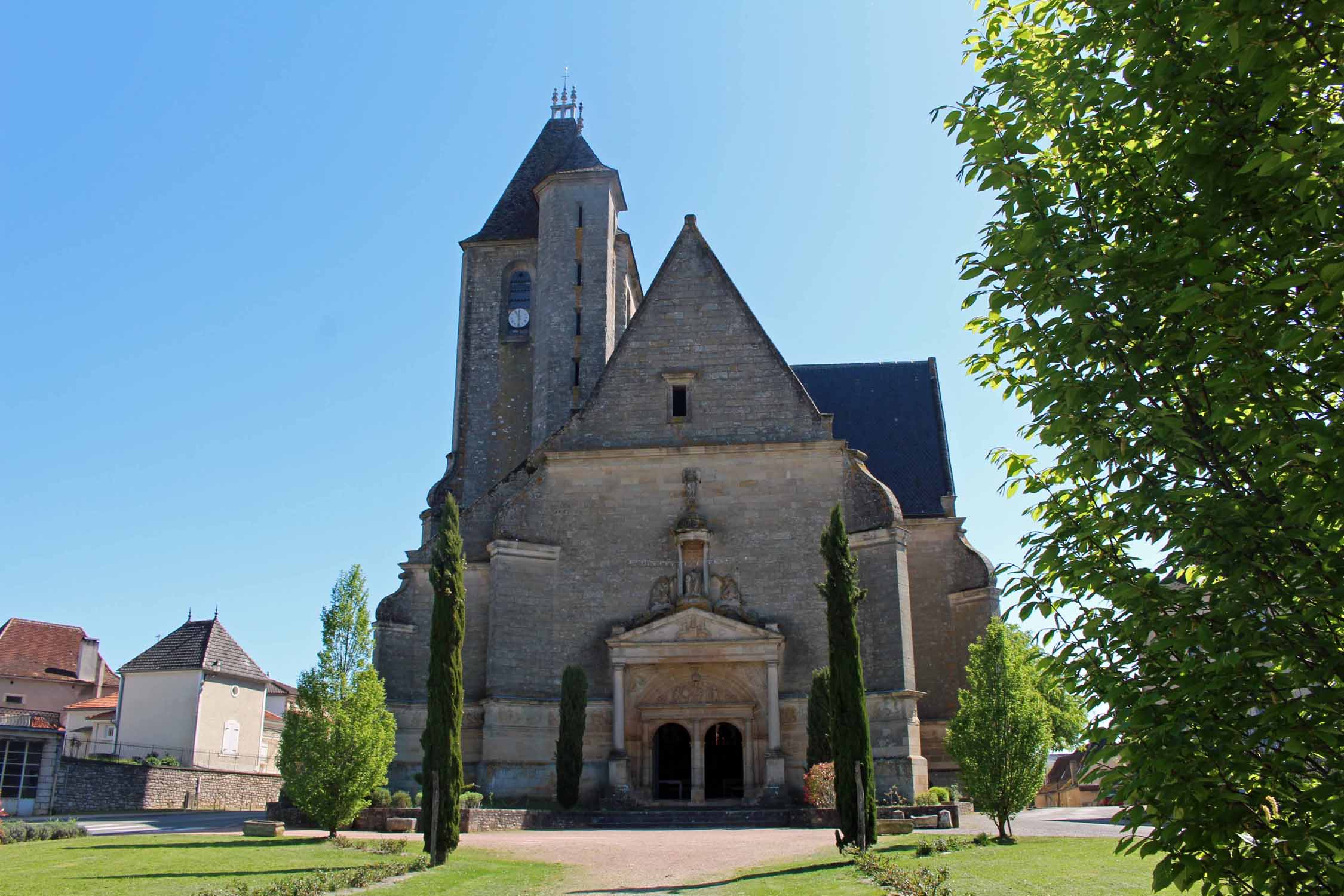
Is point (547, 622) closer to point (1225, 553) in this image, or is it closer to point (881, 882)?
point (881, 882)

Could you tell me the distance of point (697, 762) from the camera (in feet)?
78.6

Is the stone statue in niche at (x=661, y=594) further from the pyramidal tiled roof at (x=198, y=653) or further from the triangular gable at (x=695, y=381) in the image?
the pyramidal tiled roof at (x=198, y=653)

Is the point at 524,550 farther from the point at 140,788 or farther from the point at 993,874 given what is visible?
the point at 140,788

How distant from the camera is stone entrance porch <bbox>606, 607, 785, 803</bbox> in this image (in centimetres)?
2381

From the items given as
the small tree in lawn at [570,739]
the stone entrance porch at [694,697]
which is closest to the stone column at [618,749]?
the stone entrance porch at [694,697]

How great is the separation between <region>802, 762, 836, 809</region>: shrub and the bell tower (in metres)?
12.9

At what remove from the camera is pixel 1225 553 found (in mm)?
5219

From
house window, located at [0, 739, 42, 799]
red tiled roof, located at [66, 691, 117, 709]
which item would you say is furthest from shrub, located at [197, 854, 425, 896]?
red tiled roof, located at [66, 691, 117, 709]

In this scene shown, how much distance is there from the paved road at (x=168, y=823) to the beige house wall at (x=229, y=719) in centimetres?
950

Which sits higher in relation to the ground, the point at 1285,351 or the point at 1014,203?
the point at 1014,203

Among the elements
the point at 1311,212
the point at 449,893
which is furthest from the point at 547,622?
the point at 1311,212

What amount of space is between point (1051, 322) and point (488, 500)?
2215 centimetres

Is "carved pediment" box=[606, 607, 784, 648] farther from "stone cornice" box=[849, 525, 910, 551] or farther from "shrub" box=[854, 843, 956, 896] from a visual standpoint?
"shrub" box=[854, 843, 956, 896]

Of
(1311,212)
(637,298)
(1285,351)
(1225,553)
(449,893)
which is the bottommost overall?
(449,893)
